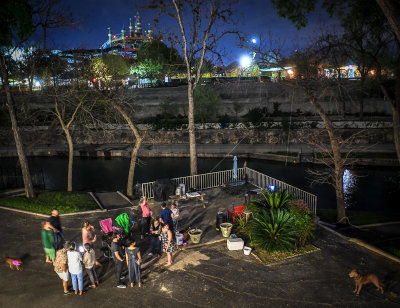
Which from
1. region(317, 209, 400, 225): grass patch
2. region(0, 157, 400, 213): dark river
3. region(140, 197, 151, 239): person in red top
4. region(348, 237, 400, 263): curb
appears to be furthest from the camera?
region(0, 157, 400, 213): dark river

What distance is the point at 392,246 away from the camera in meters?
11.2

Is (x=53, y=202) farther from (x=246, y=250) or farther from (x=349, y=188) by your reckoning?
(x=349, y=188)

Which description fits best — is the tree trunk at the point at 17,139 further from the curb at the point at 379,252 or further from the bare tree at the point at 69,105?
the curb at the point at 379,252

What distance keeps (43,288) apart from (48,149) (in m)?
29.8

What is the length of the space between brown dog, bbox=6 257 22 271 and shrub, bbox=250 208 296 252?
7342mm

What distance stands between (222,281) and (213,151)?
24.9 meters

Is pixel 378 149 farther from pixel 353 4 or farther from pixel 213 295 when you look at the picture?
pixel 213 295

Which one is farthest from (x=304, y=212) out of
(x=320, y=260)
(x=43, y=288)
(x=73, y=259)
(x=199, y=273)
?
(x=43, y=288)

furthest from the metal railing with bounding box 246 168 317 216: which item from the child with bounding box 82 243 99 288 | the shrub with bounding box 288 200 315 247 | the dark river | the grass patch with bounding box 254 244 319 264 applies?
the child with bounding box 82 243 99 288

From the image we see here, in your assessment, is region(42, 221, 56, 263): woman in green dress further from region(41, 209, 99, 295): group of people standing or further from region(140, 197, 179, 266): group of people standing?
region(140, 197, 179, 266): group of people standing

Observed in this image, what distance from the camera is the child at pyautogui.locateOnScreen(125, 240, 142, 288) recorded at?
328 inches

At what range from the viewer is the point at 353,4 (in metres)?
13.3

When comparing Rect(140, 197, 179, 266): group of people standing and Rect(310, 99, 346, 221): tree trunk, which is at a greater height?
Rect(310, 99, 346, 221): tree trunk

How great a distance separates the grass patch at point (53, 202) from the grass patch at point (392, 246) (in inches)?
482
